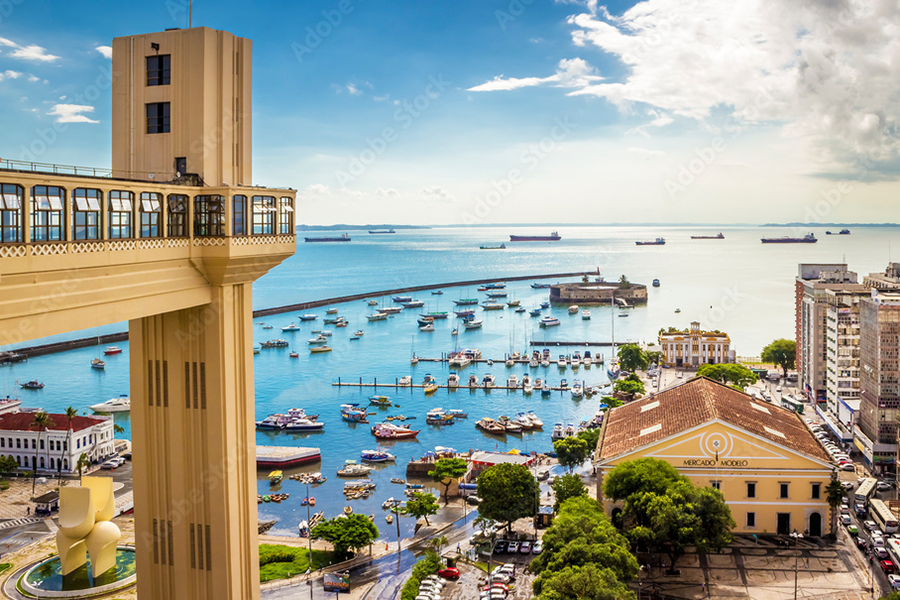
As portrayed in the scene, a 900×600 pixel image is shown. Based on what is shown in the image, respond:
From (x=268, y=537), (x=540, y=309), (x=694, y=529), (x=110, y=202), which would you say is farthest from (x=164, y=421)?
(x=540, y=309)

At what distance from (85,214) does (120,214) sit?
0.56 metres

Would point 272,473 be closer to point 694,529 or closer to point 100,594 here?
point 100,594

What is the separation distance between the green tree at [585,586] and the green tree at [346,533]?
33.3 feet

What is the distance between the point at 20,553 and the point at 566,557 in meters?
19.8

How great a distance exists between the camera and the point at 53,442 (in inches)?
1500

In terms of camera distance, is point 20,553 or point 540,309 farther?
point 540,309

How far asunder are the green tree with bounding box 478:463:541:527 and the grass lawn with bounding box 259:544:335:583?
19.3ft

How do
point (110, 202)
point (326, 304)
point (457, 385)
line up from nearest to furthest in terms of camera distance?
point (110, 202) < point (457, 385) < point (326, 304)

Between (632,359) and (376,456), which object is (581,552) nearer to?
(376,456)

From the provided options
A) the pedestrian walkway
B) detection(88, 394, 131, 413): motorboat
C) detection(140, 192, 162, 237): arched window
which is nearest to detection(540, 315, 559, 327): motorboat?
detection(88, 394, 131, 413): motorboat

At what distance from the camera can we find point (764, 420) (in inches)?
1177

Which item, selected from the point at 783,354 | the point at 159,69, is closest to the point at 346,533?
the point at 159,69

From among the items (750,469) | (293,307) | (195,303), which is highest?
(195,303)

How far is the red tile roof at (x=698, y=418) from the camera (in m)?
27.2
